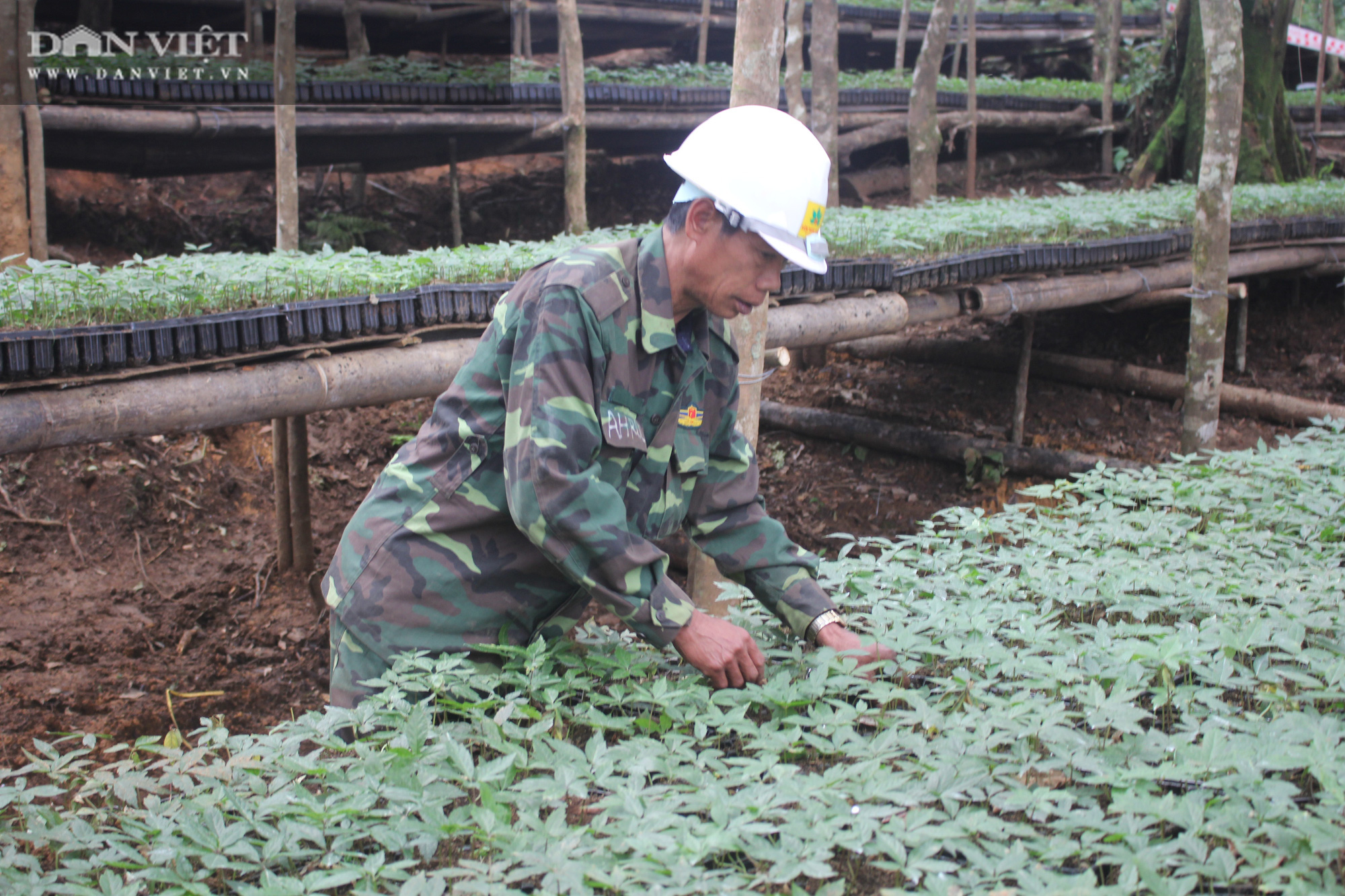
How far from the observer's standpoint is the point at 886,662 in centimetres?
207

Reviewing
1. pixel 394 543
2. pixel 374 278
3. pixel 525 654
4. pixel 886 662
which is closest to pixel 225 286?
pixel 374 278

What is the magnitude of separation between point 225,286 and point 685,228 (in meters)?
3.35

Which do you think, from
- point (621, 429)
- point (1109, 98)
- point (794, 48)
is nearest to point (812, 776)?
point (621, 429)

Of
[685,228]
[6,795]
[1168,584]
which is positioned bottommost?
A: [6,795]

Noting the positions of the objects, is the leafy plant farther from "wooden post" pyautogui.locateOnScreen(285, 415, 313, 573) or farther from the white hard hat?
"wooden post" pyautogui.locateOnScreen(285, 415, 313, 573)

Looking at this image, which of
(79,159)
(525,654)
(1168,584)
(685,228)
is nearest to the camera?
(525,654)

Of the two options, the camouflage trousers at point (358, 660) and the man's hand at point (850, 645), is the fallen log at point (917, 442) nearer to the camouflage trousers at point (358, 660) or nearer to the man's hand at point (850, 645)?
the man's hand at point (850, 645)

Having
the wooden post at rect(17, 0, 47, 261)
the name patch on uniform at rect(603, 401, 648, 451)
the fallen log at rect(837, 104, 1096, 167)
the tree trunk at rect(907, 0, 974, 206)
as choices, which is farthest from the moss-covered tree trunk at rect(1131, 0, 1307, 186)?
the name patch on uniform at rect(603, 401, 648, 451)

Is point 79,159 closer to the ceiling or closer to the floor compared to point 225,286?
closer to the ceiling

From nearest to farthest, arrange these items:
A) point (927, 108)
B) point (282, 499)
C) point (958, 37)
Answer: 1. point (282, 499)
2. point (927, 108)
3. point (958, 37)

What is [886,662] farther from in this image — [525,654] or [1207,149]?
[1207,149]

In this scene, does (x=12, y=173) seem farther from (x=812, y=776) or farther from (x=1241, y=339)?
(x=1241, y=339)

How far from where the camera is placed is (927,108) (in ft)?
34.5

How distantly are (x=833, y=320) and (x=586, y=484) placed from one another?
427 cm
